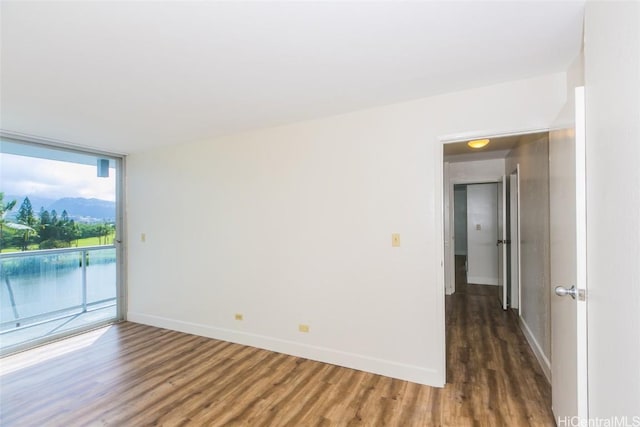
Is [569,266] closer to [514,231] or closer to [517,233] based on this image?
[517,233]

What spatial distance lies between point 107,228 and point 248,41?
3.73 m

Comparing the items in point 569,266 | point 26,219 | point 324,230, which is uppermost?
point 26,219

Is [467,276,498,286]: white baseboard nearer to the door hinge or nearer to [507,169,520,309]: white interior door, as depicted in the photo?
[507,169,520,309]: white interior door

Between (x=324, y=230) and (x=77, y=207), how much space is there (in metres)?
3.22

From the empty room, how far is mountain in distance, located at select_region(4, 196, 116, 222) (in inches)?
1.0

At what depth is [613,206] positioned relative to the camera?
1.02 metres

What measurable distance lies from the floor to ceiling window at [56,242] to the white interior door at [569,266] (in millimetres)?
4801

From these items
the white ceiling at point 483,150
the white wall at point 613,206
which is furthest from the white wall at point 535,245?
the white wall at point 613,206

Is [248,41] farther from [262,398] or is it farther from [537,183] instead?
[537,183]

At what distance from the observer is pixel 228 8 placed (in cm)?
135

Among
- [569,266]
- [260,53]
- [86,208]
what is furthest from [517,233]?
[86,208]

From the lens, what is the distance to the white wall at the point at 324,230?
7.86 ft

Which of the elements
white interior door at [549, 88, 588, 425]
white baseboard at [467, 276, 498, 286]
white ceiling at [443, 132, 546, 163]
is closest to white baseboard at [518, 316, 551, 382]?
white interior door at [549, 88, 588, 425]

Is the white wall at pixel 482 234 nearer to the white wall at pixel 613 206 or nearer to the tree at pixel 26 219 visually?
the white wall at pixel 613 206
